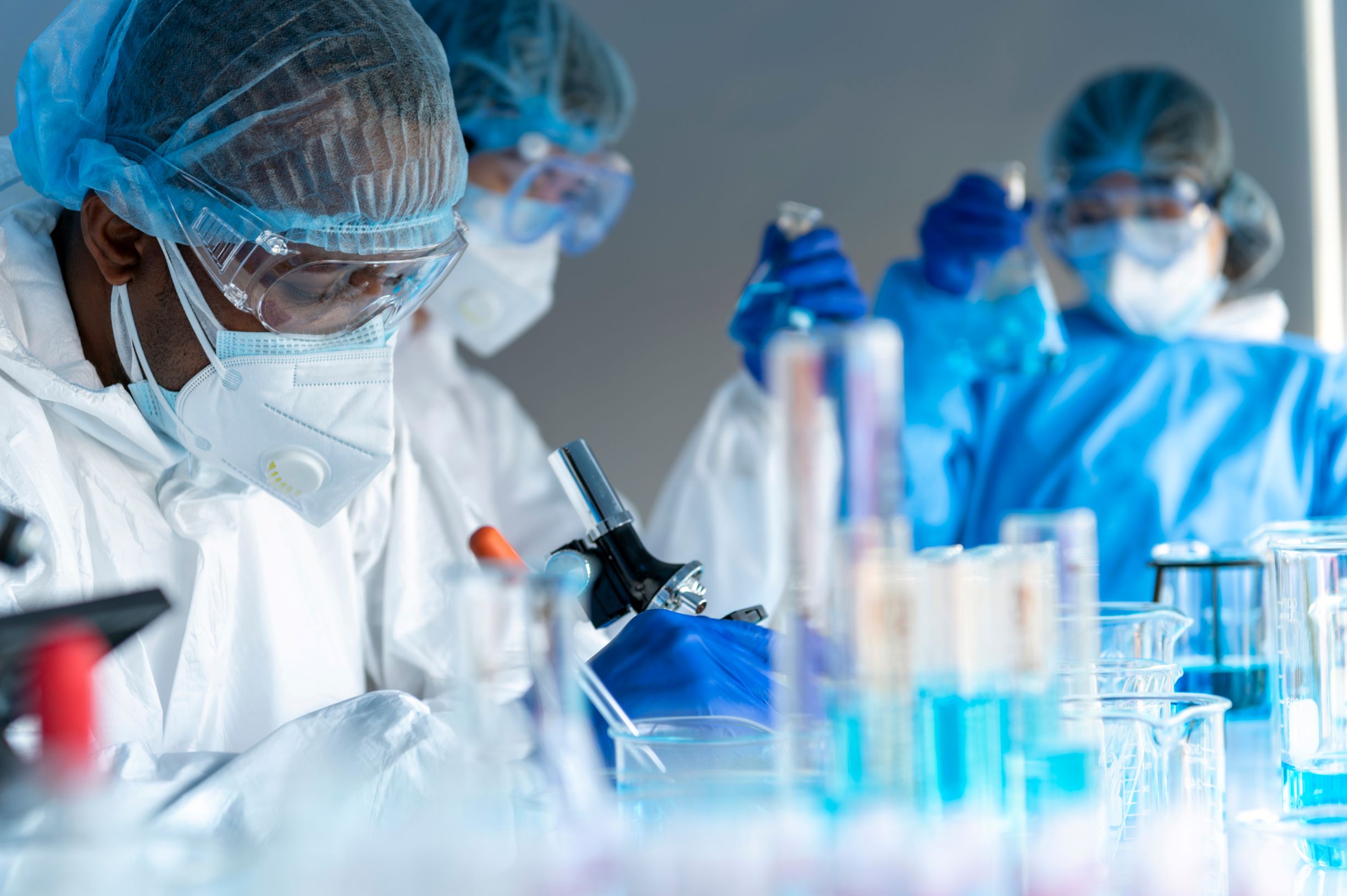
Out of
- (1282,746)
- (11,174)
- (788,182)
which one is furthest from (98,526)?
(788,182)

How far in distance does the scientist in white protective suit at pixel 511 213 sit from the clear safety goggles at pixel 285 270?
0.97 meters

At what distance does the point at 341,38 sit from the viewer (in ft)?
3.78

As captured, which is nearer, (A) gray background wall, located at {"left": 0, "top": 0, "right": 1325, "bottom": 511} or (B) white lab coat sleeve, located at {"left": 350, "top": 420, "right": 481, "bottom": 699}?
(B) white lab coat sleeve, located at {"left": 350, "top": 420, "right": 481, "bottom": 699}

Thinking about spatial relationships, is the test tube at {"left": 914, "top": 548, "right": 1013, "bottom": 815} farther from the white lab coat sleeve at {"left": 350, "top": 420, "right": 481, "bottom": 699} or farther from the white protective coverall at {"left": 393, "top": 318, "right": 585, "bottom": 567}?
the white protective coverall at {"left": 393, "top": 318, "right": 585, "bottom": 567}

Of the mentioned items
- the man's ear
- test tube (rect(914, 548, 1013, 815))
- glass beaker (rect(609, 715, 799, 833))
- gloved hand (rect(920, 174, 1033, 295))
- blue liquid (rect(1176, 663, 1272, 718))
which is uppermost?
gloved hand (rect(920, 174, 1033, 295))

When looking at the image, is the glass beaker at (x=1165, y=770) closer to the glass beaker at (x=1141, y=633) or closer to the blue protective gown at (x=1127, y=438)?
the glass beaker at (x=1141, y=633)

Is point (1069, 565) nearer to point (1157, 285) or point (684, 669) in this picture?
point (684, 669)

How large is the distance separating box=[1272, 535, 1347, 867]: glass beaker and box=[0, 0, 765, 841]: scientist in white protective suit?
0.81m

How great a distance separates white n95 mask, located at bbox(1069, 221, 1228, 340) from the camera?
2.24m

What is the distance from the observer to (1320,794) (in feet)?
2.99

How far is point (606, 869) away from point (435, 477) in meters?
1.16

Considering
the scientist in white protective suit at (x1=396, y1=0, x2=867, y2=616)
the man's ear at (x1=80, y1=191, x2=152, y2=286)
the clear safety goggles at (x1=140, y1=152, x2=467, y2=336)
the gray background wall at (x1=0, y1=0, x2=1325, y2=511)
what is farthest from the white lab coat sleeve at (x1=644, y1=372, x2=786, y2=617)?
the man's ear at (x1=80, y1=191, x2=152, y2=286)

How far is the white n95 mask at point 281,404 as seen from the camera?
119cm

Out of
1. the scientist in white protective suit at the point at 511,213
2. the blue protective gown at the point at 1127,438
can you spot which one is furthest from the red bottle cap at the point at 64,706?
the blue protective gown at the point at 1127,438
